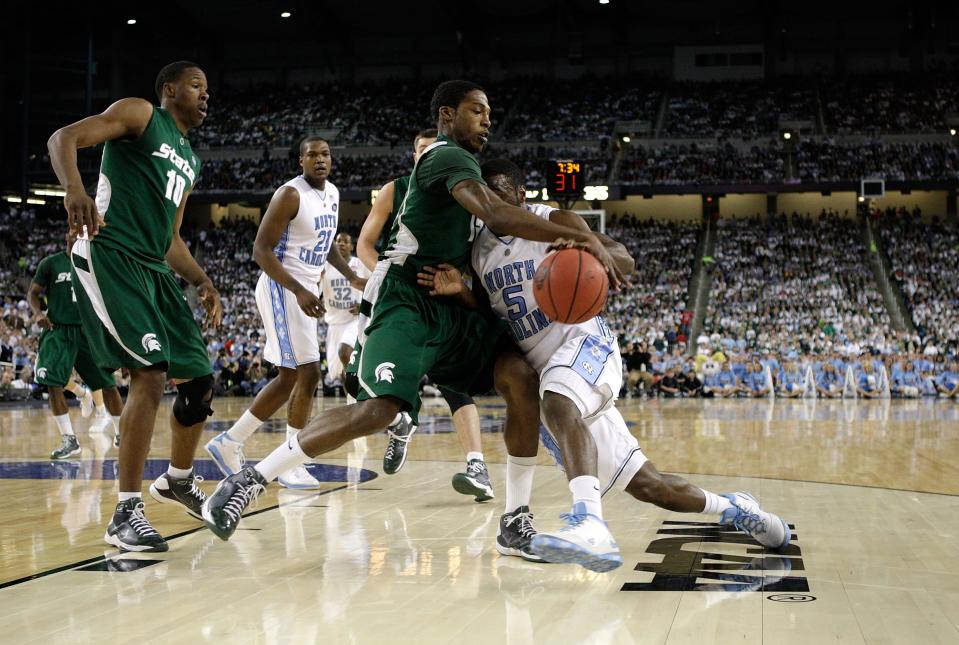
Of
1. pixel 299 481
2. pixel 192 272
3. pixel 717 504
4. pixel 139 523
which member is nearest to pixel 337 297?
pixel 299 481

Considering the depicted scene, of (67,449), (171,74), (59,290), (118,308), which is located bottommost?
(67,449)

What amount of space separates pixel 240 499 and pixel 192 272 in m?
1.49

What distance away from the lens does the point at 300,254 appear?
Result: 242 inches

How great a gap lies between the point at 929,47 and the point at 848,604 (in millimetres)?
38864

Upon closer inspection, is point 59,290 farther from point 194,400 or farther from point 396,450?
point 194,400

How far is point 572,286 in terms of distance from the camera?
10.9ft

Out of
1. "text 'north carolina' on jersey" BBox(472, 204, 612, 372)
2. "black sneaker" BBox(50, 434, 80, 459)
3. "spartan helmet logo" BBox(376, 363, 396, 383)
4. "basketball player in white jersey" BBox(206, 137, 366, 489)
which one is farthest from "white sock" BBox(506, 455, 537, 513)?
"black sneaker" BBox(50, 434, 80, 459)

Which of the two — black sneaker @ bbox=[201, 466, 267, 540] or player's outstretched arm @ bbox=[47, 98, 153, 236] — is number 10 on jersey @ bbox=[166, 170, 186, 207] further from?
black sneaker @ bbox=[201, 466, 267, 540]

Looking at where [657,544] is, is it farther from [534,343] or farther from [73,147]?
[73,147]

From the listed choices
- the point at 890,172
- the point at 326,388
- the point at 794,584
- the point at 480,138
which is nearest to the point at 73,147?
the point at 480,138

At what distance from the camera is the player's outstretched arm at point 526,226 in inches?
133

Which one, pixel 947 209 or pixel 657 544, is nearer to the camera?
pixel 657 544

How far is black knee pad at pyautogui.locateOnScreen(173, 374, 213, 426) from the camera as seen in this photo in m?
4.35

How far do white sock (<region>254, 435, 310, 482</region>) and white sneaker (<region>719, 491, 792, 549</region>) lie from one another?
62.4 inches
